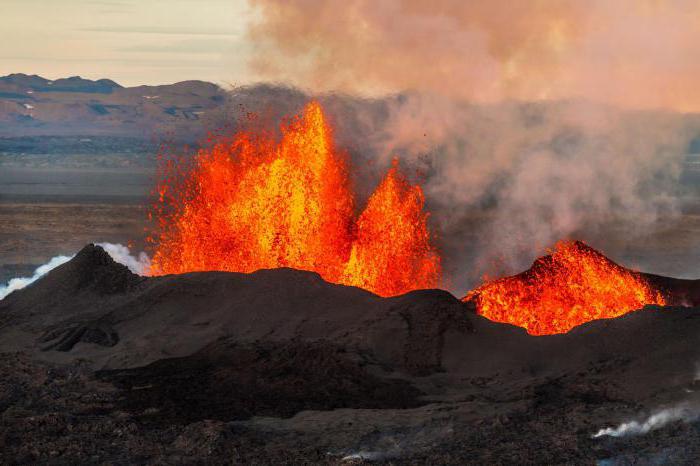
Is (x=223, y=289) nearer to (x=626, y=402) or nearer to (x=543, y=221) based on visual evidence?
(x=626, y=402)

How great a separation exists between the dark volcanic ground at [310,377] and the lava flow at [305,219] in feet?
19.8

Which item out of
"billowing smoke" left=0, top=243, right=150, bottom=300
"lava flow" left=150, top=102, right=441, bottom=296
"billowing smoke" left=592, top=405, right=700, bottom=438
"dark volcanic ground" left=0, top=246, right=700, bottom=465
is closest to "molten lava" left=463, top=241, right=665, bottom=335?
"dark volcanic ground" left=0, top=246, right=700, bottom=465

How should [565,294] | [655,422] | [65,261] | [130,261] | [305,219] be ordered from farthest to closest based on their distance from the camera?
[130,261] → [65,261] → [305,219] → [565,294] → [655,422]

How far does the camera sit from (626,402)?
18.4 metres

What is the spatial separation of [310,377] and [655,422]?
7536 mm

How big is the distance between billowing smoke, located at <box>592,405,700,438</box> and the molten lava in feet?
27.9

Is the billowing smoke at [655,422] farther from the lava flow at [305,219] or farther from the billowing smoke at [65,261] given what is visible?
the billowing smoke at [65,261]

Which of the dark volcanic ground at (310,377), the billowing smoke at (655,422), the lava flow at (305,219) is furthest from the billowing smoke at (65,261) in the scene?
the billowing smoke at (655,422)

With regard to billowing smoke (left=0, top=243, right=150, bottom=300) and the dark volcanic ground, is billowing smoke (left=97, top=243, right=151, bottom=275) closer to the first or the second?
billowing smoke (left=0, top=243, right=150, bottom=300)

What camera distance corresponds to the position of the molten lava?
2631cm

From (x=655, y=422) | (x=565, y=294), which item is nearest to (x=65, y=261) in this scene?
(x=565, y=294)

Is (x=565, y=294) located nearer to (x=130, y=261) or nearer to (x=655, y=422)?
(x=655, y=422)

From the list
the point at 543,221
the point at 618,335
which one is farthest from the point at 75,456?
the point at 543,221

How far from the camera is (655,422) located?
17.0 metres
